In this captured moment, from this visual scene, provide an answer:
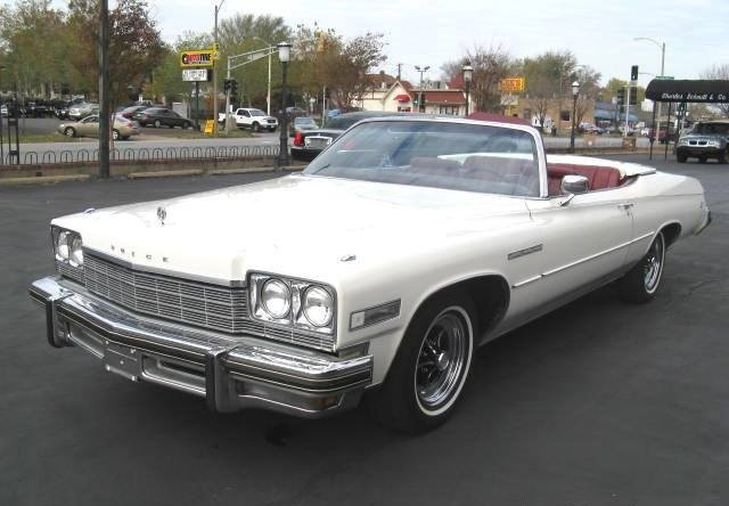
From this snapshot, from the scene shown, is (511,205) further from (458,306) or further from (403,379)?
(403,379)

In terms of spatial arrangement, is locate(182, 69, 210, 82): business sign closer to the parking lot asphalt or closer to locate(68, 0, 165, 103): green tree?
locate(68, 0, 165, 103): green tree

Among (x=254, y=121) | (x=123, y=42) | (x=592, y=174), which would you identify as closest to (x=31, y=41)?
(x=254, y=121)

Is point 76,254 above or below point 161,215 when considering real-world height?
below

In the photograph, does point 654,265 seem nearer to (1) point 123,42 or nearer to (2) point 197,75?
(1) point 123,42

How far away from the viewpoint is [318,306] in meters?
3.01

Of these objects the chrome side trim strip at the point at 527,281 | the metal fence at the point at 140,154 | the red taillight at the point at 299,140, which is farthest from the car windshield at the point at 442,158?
the red taillight at the point at 299,140

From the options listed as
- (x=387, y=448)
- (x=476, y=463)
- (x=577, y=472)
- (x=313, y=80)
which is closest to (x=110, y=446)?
(x=387, y=448)

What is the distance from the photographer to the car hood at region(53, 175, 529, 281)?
3119 mm

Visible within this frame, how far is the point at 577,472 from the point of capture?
339 cm

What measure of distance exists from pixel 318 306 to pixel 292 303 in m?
0.11

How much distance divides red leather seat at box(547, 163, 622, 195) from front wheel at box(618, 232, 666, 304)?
0.65 metres

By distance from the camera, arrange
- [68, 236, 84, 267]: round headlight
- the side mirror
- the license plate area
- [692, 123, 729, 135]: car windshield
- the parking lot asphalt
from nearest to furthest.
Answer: the parking lot asphalt
[68, 236, 84, 267]: round headlight
the side mirror
the license plate area
[692, 123, 729, 135]: car windshield

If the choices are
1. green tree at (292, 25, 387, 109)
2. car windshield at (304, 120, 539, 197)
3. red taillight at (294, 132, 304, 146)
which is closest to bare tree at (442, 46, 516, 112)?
green tree at (292, 25, 387, 109)

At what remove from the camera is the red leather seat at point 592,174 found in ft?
19.7
